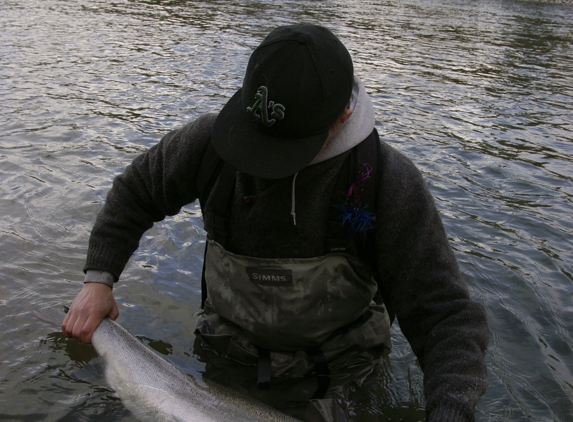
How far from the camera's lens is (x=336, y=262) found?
3.24 metres

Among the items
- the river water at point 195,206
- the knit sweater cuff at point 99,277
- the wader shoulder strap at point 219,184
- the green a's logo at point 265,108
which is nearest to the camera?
the green a's logo at point 265,108

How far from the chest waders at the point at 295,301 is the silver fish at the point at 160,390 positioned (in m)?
0.29

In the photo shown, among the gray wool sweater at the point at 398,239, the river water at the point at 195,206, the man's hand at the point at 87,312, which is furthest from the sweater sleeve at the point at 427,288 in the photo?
the man's hand at the point at 87,312

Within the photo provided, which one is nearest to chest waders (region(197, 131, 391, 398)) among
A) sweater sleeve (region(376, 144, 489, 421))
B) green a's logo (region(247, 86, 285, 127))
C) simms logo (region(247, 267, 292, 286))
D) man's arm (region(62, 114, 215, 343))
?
simms logo (region(247, 267, 292, 286))

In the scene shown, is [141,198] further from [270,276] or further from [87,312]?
[270,276]

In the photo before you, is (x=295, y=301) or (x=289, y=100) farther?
(x=295, y=301)

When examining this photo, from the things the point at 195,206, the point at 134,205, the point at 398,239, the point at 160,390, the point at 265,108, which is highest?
the point at 265,108

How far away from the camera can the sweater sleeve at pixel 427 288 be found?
2715mm

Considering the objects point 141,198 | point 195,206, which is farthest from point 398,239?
point 195,206

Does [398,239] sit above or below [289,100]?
below

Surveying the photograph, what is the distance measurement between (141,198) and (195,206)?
11.7 ft

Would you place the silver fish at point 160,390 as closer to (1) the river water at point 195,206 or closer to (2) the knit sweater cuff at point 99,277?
(2) the knit sweater cuff at point 99,277

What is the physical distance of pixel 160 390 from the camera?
331 centimetres

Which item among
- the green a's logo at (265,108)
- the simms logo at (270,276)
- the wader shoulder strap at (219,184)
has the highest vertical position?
the green a's logo at (265,108)
